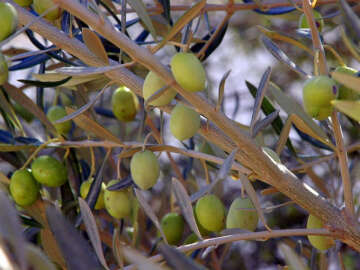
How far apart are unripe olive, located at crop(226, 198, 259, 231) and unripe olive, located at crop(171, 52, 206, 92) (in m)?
0.28

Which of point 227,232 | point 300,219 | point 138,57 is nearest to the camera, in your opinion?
point 138,57

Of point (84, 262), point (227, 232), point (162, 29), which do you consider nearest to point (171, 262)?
point (84, 262)

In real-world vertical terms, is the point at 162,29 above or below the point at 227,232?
above

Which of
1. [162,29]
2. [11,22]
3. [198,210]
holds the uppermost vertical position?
[11,22]

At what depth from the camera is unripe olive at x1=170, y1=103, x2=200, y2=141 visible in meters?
0.81

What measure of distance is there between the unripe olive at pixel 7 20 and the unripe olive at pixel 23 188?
42cm

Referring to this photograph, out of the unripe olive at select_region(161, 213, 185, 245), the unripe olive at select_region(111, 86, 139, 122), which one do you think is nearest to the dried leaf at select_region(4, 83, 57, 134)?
the unripe olive at select_region(111, 86, 139, 122)

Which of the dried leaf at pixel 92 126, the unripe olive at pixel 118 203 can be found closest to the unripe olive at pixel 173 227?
the unripe olive at pixel 118 203

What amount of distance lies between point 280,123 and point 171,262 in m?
0.66

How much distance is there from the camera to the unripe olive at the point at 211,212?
103 centimetres

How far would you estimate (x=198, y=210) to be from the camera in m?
1.04

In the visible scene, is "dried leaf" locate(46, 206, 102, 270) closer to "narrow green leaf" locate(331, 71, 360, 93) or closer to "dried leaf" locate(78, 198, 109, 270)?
"dried leaf" locate(78, 198, 109, 270)

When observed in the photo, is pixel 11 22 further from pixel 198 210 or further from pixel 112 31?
pixel 198 210

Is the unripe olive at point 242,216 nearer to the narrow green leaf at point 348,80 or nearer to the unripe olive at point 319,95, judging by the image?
the unripe olive at point 319,95
